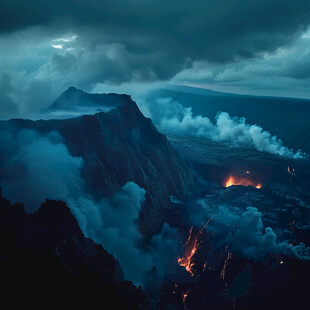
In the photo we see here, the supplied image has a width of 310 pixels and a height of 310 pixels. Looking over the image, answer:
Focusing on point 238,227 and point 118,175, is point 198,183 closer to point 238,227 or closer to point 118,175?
point 238,227

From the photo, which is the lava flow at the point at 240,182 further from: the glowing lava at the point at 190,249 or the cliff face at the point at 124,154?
the glowing lava at the point at 190,249

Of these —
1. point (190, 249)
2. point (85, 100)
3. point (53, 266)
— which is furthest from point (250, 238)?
point (85, 100)

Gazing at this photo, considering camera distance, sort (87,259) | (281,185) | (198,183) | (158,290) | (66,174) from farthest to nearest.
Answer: (281,185) < (198,183) < (66,174) < (158,290) < (87,259)

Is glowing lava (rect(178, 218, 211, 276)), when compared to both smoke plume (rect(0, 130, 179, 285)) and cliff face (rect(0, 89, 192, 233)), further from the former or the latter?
cliff face (rect(0, 89, 192, 233))

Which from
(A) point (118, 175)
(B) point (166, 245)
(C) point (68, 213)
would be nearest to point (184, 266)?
(B) point (166, 245)

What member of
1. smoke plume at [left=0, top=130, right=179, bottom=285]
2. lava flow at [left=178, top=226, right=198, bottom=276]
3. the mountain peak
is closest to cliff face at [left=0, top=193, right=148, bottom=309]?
smoke plume at [left=0, top=130, right=179, bottom=285]

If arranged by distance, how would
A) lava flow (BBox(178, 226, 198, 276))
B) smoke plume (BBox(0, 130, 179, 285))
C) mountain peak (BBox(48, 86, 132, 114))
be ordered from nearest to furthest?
smoke plume (BBox(0, 130, 179, 285)) < lava flow (BBox(178, 226, 198, 276)) < mountain peak (BBox(48, 86, 132, 114))

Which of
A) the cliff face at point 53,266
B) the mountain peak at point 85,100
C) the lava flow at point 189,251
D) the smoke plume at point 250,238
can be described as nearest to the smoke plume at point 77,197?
the lava flow at point 189,251

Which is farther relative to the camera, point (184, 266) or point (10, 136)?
point (184, 266)
